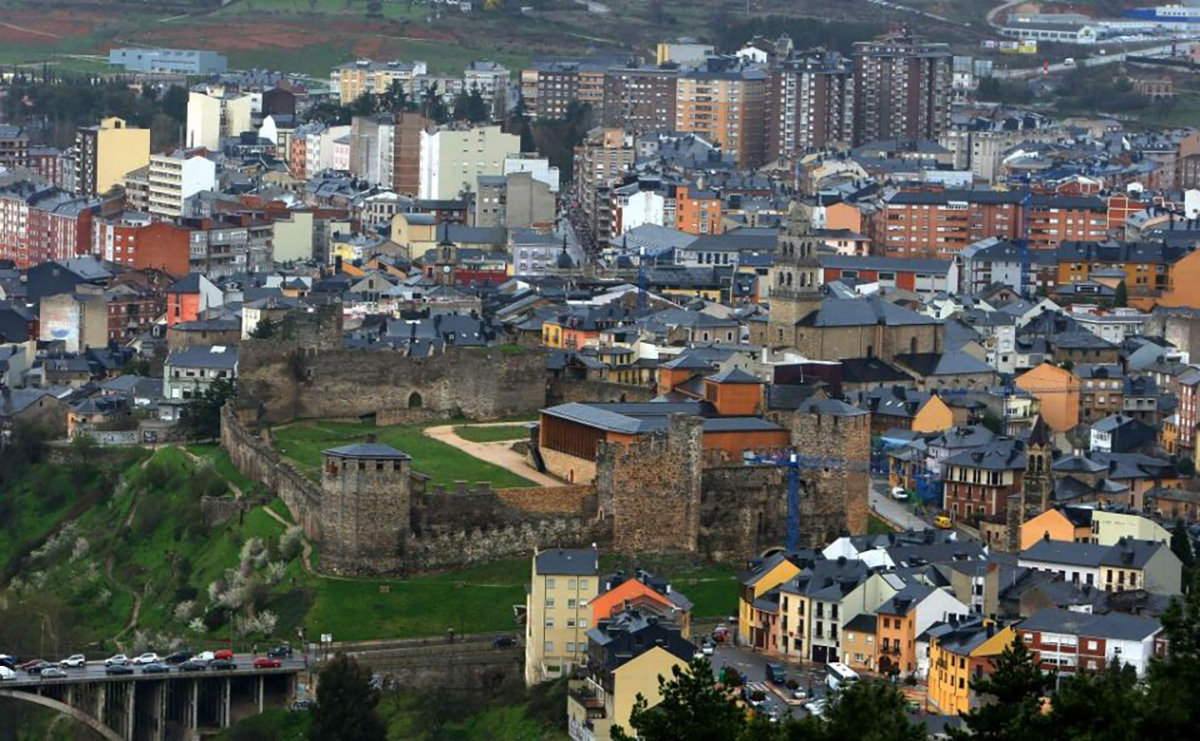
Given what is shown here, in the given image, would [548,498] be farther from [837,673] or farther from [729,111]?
[729,111]

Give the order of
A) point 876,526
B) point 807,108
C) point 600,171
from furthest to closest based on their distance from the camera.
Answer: point 807,108, point 600,171, point 876,526

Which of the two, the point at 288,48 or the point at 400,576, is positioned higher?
the point at 288,48

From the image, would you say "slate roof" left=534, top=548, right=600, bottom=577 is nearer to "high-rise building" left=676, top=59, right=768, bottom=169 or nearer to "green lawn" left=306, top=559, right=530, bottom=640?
→ "green lawn" left=306, top=559, right=530, bottom=640

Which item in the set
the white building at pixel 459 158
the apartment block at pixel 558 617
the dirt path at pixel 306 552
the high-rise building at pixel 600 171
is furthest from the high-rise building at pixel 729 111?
the apartment block at pixel 558 617

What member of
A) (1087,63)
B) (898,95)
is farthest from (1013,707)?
(1087,63)

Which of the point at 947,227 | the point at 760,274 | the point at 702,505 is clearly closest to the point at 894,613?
the point at 702,505

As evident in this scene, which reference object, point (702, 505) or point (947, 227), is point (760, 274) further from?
point (702, 505)

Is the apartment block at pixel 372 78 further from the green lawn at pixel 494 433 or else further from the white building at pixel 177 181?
the green lawn at pixel 494 433
